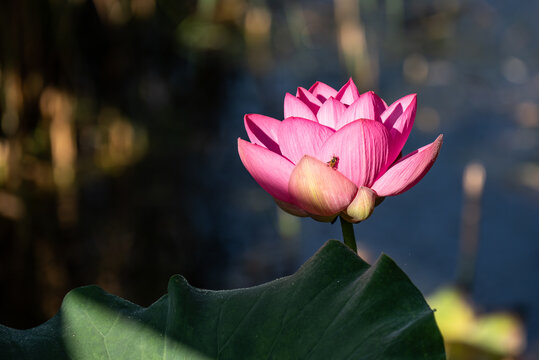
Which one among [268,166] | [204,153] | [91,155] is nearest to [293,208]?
[268,166]

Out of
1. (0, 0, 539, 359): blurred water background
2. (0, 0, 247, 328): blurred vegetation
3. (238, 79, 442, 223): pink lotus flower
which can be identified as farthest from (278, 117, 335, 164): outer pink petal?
(0, 0, 247, 328): blurred vegetation

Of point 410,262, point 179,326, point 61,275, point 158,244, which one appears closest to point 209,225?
point 158,244

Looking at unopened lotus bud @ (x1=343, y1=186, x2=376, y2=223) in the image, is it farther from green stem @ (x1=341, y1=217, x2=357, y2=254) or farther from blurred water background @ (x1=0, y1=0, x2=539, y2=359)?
blurred water background @ (x1=0, y1=0, x2=539, y2=359)

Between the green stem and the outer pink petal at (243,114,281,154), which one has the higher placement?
the outer pink petal at (243,114,281,154)

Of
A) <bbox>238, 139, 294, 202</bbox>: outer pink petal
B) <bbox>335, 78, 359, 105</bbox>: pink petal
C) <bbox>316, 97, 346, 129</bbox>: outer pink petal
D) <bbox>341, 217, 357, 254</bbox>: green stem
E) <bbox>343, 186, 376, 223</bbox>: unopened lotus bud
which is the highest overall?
<bbox>335, 78, 359, 105</bbox>: pink petal

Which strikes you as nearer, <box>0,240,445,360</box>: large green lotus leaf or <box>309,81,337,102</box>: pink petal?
<box>0,240,445,360</box>: large green lotus leaf

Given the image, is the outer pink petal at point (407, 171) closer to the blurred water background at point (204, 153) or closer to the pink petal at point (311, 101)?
the pink petal at point (311, 101)

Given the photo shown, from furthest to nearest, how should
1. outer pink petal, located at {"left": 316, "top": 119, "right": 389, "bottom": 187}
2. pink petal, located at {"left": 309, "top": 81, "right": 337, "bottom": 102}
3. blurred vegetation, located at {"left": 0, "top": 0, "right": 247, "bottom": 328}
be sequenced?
blurred vegetation, located at {"left": 0, "top": 0, "right": 247, "bottom": 328} < pink petal, located at {"left": 309, "top": 81, "right": 337, "bottom": 102} < outer pink petal, located at {"left": 316, "top": 119, "right": 389, "bottom": 187}
